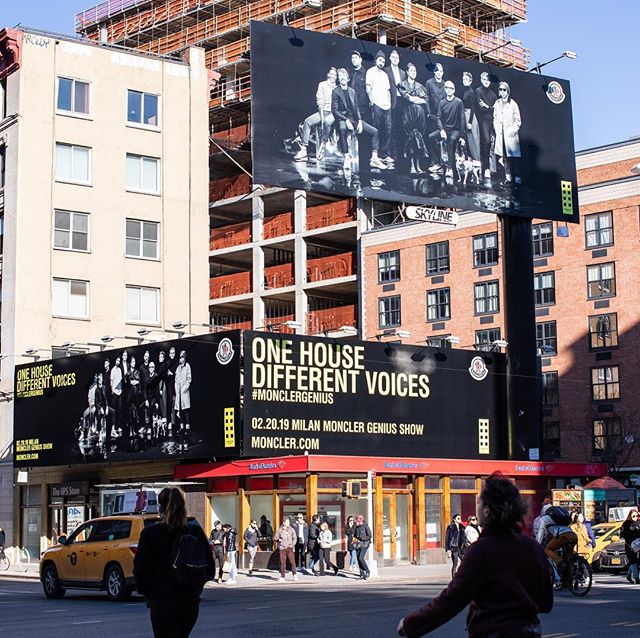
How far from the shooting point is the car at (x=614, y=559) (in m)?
35.7

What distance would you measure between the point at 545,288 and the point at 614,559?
43183 mm

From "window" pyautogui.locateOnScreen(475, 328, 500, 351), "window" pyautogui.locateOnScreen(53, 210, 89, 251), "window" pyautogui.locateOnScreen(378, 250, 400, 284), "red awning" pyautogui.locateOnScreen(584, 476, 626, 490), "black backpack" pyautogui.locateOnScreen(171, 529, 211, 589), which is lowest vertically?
"black backpack" pyautogui.locateOnScreen(171, 529, 211, 589)

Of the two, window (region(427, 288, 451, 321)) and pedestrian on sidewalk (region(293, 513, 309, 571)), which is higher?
window (region(427, 288, 451, 321))

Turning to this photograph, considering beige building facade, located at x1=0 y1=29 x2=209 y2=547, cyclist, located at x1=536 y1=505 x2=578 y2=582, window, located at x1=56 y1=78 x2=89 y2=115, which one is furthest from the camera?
window, located at x1=56 y1=78 x2=89 y2=115

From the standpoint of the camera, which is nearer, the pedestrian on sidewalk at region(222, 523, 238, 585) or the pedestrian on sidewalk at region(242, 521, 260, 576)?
the pedestrian on sidewalk at region(222, 523, 238, 585)

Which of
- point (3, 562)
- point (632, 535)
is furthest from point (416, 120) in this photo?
point (3, 562)

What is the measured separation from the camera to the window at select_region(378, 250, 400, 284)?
85.6 m

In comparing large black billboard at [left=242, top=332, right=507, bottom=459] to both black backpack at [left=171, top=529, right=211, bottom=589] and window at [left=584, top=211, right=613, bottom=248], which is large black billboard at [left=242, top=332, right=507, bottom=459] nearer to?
window at [left=584, top=211, right=613, bottom=248]

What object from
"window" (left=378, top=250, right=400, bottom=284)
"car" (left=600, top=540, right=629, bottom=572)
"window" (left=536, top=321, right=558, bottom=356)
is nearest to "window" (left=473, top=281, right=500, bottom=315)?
"window" (left=536, top=321, right=558, bottom=356)

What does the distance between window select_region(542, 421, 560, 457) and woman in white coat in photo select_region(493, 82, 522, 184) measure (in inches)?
1283

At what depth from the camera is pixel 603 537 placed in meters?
37.6

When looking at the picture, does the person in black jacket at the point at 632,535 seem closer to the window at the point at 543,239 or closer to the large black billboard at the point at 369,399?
the large black billboard at the point at 369,399

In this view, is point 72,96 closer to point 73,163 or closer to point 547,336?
point 73,163

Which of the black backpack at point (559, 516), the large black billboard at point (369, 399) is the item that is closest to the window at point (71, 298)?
the large black billboard at point (369, 399)
